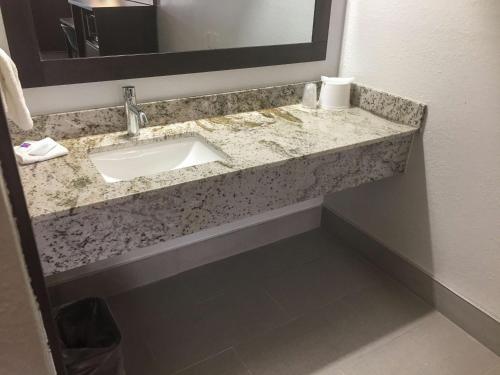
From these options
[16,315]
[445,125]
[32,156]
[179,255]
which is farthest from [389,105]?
[16,315]

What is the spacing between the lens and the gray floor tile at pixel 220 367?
1.50m

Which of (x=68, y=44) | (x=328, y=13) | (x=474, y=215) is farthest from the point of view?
(x=328, y=13)

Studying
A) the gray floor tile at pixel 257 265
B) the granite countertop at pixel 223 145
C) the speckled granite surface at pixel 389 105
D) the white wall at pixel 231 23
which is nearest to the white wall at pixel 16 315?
the granite countertop at pixel 223 145

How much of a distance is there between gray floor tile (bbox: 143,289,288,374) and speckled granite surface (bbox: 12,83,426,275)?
1.85 feet

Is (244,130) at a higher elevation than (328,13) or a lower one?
lower

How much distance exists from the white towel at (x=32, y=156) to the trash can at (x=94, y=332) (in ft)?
1.66

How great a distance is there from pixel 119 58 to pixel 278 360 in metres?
1.22

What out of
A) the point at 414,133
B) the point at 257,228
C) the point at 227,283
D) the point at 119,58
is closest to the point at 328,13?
the point at 414,133

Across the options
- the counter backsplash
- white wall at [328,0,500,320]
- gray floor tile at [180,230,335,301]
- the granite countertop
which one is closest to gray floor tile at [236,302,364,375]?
gray floor tile at [180,230,335,301]

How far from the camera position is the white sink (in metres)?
1.43

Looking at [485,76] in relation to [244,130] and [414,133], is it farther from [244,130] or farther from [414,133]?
[244,130]

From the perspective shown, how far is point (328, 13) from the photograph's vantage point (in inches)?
70.1

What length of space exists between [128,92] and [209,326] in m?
0.96

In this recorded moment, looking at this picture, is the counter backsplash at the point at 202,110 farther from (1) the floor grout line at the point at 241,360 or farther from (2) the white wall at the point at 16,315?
(2) the white wall at the point at 16,315
